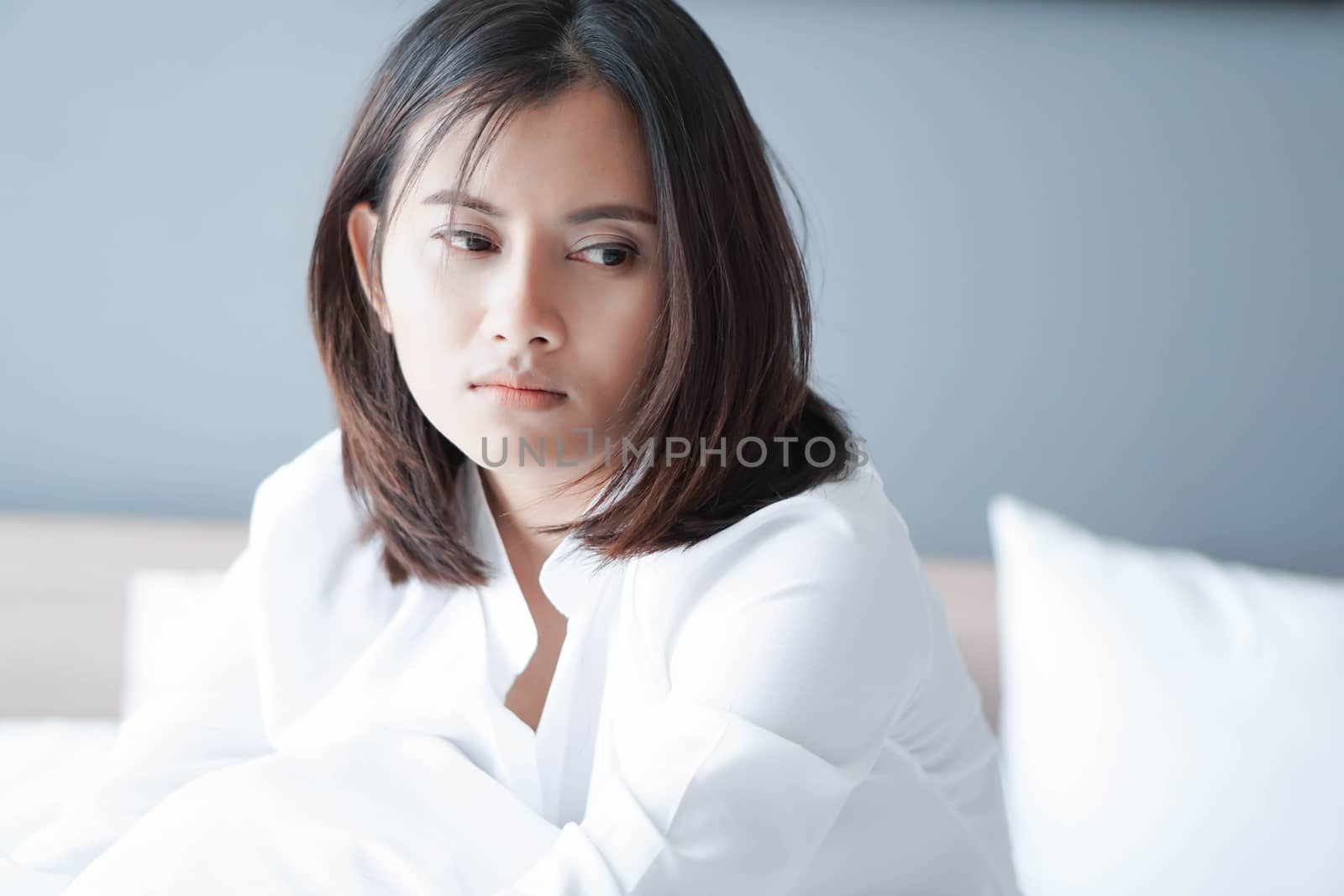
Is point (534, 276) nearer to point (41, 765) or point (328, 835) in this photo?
point (328, 835)

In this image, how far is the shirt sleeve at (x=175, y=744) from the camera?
86cm

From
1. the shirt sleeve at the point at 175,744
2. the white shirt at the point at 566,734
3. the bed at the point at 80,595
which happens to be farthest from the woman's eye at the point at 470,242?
the bed at the point at 80,595

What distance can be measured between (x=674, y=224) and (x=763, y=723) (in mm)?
316

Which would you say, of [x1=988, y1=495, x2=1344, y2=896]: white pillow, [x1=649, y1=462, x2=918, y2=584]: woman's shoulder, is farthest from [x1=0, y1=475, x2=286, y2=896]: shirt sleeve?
[x1=988, y1=495, x2=1344, y2=896]: white pillow

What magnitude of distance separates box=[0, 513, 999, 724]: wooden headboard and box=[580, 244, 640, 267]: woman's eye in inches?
27.8

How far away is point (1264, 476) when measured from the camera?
133cm

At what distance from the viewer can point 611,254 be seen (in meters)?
0.72

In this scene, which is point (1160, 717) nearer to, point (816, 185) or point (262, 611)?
point (816, 185)

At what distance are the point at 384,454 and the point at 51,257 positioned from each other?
2.41ft

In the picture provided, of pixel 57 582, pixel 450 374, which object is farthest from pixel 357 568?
pixel 57 582

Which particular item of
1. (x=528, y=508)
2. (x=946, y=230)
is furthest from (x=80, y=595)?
(x=946, y=230)

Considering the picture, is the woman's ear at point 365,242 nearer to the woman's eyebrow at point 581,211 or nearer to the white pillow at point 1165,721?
the woman's eyebrow at point 581,211

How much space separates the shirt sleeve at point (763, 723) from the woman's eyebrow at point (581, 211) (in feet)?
0.73

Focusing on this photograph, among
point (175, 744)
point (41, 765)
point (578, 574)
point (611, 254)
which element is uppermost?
point (611, 254)
